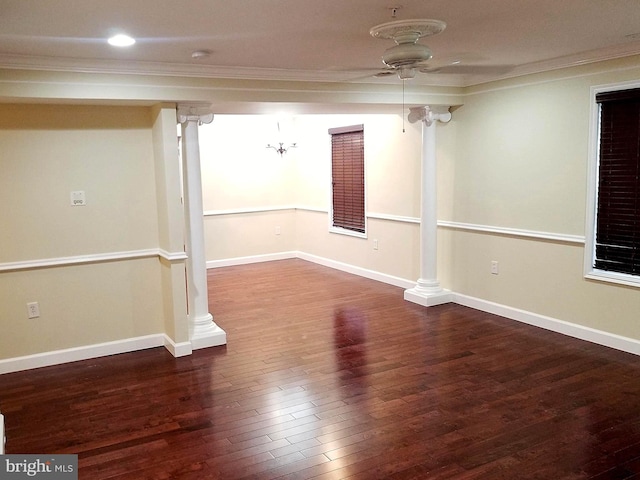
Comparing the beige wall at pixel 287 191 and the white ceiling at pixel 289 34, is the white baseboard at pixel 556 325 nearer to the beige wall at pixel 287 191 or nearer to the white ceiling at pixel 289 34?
the beige wall at pixel 287 191

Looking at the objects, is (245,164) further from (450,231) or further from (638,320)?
(638,320)

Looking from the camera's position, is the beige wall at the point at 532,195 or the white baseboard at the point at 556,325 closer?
the white baseboard at the point at 556,325

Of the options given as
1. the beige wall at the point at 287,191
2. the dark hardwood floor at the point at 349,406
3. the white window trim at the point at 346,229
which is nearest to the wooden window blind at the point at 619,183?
the dark hardwood floor at the point at 349,406

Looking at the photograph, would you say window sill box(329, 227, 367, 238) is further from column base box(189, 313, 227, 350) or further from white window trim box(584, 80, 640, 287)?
white window trim box(584, 80, 640, 287)

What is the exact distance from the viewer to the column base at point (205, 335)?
4441 millimetres

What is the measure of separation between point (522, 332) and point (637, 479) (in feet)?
7.11

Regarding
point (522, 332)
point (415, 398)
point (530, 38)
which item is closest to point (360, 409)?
point (415, 398)

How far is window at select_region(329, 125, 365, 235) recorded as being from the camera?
272 inches

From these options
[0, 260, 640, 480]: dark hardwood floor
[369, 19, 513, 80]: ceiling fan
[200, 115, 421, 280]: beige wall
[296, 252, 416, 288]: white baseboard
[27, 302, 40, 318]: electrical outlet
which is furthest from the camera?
[200, 115, 421, 280]: beige wall

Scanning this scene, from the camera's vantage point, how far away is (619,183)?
4062 millimetres

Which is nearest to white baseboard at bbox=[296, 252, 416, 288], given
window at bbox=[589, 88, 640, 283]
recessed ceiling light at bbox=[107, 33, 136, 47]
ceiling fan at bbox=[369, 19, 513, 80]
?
window at bbox=[589, 88, 640, 283]

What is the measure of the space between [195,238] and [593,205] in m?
3.25
